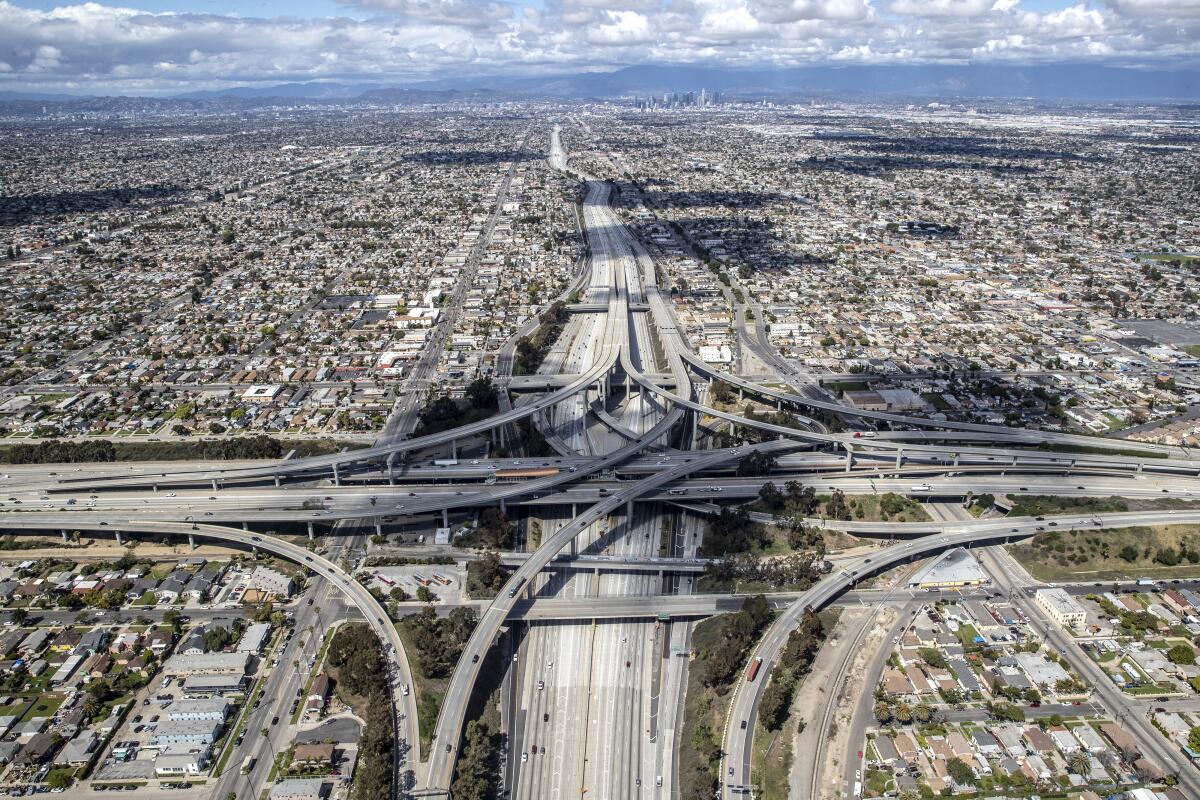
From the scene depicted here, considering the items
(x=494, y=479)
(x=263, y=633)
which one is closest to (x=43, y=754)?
(x=263, y=633)

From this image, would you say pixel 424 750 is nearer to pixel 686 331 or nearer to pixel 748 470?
pixel 748 470

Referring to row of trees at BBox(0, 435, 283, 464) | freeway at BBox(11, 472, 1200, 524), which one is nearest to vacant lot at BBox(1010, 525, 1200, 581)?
freeway at BBox(11, 472, 1200, 524)

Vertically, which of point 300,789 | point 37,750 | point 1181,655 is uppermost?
point 1181,655

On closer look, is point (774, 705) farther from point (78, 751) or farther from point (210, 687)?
point (78, 751)

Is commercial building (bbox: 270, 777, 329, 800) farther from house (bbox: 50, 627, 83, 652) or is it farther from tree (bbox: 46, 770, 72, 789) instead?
house (bbox: 50, 627, 83, 652)

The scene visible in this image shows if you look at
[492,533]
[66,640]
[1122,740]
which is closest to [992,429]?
[1122,740]

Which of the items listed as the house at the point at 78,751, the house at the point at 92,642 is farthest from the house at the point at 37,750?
the house at the point at 92,642

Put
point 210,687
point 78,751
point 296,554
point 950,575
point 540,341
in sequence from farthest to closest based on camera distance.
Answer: point 540,341, point 296,554, point 950,575, point 210,687, point 78,751

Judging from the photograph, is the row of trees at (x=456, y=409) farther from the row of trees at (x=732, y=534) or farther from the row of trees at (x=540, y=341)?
the row of trees at (x=732, y=534)
